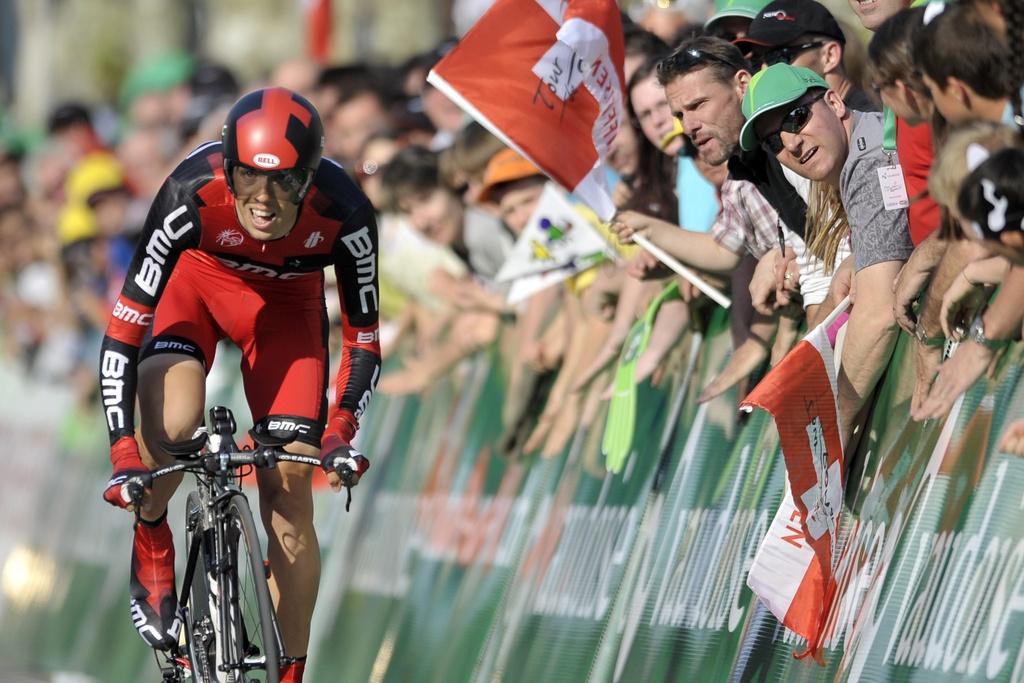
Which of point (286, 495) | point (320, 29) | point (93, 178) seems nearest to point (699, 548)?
point (286, 495)

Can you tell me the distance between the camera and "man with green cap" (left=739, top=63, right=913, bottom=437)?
7273mm

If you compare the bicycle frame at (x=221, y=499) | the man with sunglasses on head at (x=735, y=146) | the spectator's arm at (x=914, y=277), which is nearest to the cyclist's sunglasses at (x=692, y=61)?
the man with sunglasses on head at (x=735, y=146)

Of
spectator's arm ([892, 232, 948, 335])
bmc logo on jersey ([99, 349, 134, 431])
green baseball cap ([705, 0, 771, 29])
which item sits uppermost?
green baseball cap ([705, 0, 771, 29])

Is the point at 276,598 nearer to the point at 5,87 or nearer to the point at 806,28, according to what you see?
the point at 806,28

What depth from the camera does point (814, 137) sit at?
7480 millimetres

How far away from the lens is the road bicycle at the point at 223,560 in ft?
25.4

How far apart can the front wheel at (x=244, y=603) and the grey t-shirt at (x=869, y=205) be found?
245 centimetres

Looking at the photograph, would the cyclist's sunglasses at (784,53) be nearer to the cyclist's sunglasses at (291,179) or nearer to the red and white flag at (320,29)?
the cyclist's sunglasses at (291,179)

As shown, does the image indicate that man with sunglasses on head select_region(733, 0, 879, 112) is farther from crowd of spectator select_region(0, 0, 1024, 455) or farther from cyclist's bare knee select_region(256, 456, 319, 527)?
cyclist's bare knee select_region(256, 456, 319, 527)

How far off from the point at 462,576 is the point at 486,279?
6.54 feet

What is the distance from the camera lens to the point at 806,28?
815cm

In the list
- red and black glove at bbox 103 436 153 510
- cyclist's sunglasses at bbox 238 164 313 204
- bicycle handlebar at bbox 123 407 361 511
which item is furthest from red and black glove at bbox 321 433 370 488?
cyclist's sunglasses at bbox 238 164 313 204

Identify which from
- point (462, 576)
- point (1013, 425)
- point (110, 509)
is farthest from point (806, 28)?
point (110, 509)

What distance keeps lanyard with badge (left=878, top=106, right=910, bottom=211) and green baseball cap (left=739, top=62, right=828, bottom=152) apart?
0.30m
